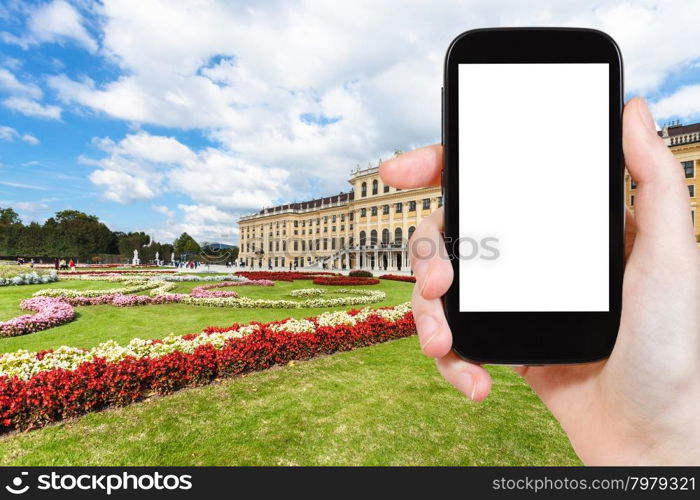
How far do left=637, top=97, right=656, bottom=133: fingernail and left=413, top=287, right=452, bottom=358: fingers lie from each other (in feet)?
3.66

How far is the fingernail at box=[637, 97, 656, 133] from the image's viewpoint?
139cm

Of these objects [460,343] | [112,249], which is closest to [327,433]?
[460,343]

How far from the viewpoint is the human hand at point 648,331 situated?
1359 mm

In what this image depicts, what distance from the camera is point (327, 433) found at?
3.58m

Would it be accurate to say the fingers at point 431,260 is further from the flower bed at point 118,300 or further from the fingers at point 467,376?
the flower bed at point 118,300

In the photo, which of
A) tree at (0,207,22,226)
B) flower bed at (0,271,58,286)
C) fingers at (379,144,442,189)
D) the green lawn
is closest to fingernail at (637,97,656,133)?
fingers at (379,144,442,189)

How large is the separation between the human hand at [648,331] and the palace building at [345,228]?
27.3m

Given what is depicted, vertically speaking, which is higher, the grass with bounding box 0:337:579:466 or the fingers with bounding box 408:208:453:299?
the fingers with bounding box 408:208:453:299

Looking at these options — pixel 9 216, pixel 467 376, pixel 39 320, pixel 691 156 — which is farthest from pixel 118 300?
pixel 9 216

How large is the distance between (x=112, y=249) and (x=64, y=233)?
9936 millimetres

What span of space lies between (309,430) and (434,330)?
280cm

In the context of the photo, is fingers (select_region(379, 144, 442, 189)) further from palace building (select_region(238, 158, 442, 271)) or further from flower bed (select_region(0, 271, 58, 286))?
palace building (select_region(238, 158, 442, 271))

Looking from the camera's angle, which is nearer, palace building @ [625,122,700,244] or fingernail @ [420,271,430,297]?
fingernail @ [420,271,430,297]

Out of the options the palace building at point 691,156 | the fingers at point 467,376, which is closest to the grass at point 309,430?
the fingers at point 467,376
